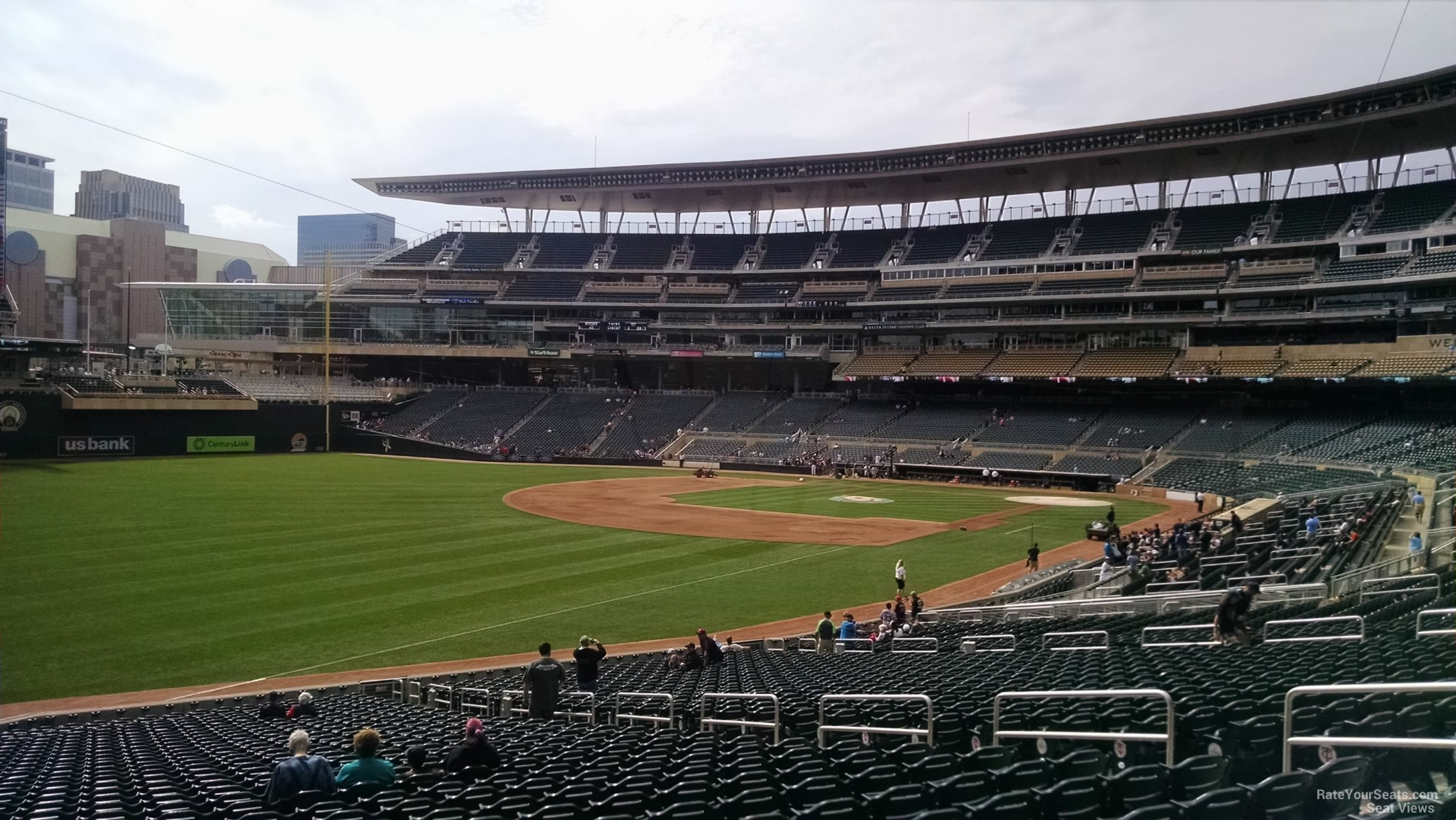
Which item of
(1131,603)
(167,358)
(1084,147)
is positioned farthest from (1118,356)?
(167,358)

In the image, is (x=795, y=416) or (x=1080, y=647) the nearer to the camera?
(x=1080, y=647)

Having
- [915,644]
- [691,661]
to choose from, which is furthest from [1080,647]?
[691,661]

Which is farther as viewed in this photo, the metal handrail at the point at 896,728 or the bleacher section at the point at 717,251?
the bleacher section at the point at 717,251

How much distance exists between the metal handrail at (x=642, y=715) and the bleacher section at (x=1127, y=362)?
48.7 metres

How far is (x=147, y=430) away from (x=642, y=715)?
2234 inches

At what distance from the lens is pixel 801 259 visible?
71.4 metres

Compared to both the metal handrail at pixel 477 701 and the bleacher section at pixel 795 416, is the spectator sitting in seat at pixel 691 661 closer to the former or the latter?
the metal handrail at pixel 477 701

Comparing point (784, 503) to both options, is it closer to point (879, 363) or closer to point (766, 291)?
point (879, 363)

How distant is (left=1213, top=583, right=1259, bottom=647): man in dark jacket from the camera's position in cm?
1070

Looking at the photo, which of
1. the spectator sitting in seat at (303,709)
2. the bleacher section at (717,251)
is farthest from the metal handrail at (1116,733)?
the bleacher section at (717,251)

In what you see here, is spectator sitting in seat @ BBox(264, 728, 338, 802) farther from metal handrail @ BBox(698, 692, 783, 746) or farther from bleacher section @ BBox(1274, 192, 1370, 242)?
bleacher section @ BBox(1274, 192, 1370, 242)

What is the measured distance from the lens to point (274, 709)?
12.9 metres

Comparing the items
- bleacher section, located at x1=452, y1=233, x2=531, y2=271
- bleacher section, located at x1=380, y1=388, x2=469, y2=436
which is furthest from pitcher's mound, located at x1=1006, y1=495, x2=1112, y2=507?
bleacher section, located at x1=452, y1=233, x2=531, y2=271

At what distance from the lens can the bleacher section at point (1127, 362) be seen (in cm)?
5334
